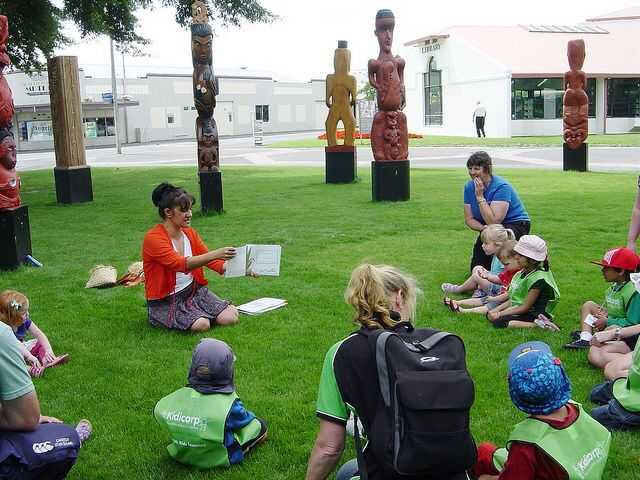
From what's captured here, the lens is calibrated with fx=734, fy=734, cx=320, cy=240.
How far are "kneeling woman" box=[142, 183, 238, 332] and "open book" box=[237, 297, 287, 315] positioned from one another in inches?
10.7

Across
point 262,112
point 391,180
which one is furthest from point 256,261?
point 262,112

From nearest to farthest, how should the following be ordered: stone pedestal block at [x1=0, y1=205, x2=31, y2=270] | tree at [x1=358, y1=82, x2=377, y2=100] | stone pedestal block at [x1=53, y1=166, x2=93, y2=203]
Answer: stone pedestal block at [x1=0, y1=205, x2=31, y2=270] → stone pedestal block at [x1=53, y1=166, x2=93, y2=203] → tree at [x1=358, y1=82, x2=377, y2=100]

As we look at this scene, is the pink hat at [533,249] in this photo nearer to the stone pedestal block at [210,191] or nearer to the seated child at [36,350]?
the seated child at [36,350]

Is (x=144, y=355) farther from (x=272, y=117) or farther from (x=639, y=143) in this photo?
(x=272, y=117)

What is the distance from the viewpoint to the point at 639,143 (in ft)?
97.8

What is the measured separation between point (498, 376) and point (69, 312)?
169 inches

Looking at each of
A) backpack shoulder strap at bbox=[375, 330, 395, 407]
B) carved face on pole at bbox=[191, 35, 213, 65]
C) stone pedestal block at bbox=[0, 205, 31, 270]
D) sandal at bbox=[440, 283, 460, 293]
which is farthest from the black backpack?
carved face on pole at bbox=[191, 35, 213, 65]

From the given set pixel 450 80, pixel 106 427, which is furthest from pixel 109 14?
pixel 450 80

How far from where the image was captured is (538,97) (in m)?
39.2

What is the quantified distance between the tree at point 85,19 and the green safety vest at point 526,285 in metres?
14.5

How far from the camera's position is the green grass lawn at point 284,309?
171 inches

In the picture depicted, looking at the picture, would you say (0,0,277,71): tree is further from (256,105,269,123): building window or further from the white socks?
(256,105,269,123): building window

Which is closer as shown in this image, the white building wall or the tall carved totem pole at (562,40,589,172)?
the tall carved totem pole at (562,40,589,172)

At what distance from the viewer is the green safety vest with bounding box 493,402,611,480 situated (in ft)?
9.75
